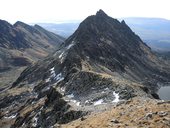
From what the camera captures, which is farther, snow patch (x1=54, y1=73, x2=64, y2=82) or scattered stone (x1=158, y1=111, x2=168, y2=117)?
snow patch (x1=54, y1=73, x2=64, y2=82)

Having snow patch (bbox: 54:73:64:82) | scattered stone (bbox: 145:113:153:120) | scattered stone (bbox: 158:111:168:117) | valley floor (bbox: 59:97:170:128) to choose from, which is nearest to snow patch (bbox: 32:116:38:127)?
valley floor (bbox: 59:97:170:128)

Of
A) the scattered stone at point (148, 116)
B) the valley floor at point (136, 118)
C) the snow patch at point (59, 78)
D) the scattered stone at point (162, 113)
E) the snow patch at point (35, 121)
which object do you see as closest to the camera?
the valley floor at point (136, 118)

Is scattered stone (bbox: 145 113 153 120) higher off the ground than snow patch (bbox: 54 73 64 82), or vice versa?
scattered stone (bbox: 145 113 153 120)

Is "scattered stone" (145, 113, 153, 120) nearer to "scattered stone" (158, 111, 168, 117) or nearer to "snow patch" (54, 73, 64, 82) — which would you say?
"scattered stone" (158, 111, 168, 117)

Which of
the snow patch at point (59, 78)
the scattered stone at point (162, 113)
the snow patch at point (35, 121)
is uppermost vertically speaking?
the scattered stone at point (162, 113)

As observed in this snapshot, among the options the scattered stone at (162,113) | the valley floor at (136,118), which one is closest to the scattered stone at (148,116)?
the valley floor at (136,118)

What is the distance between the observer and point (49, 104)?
338ft

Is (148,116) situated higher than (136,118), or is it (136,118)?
(148,116)

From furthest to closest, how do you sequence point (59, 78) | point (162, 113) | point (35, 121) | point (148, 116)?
point (59, 78)
point (35, 121)
point (148, 116)
point (162, 113)

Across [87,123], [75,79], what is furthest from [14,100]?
[87,123]

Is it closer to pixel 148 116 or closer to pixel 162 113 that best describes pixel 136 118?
pixel 148 116

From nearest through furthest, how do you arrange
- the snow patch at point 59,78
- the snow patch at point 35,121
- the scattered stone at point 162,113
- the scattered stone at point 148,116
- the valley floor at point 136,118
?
1. the valley floor at point 136,118
2. the scattered stone at point 162,113
3. the scattered stone at point 148,116
4. the snow patch at point 35,121
5. the snow patch at point 59,78

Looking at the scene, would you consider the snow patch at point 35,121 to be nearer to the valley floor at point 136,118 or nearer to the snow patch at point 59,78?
the valley floor at point 136,118

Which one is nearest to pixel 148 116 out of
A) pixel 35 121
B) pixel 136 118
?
pixel 136 118
